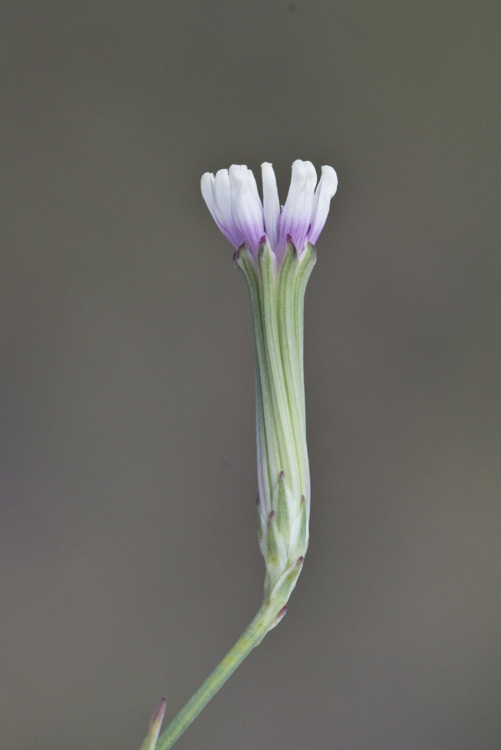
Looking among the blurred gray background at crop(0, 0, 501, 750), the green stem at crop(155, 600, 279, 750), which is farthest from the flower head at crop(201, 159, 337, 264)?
the blurred gray background at crop(0, 0, 501, 750)

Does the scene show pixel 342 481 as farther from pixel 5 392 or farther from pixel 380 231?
pixel 5 392

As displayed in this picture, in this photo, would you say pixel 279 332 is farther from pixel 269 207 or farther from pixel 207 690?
pixel 207 690

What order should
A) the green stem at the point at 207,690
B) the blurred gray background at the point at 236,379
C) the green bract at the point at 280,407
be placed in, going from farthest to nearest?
the blurred gray background at the point at 236,379, the green bract at the point at 280,407, the green stem at the point at 207,690

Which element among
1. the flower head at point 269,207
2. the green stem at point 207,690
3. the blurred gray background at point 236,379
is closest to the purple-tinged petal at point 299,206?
the flower head at point 269,207

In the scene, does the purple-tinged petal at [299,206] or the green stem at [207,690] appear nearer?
the green stem at [207,690]

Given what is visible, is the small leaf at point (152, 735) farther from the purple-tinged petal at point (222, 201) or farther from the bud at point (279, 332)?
the purple-tinged petal at point (222, 201)

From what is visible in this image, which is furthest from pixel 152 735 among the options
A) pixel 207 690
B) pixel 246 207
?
pixel 246 207

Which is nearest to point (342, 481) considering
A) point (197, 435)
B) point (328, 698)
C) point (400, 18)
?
point (197, 435)
